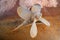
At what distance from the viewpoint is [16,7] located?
614 millimetres

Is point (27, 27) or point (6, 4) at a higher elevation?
point (6, 4)

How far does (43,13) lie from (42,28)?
7cm

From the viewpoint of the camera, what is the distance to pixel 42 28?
597 millimetres

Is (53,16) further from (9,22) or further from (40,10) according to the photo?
(9,22)

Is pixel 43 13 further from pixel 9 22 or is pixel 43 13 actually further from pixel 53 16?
pixel 9 22

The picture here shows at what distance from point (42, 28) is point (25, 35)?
0.08 metres

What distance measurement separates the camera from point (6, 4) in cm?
62

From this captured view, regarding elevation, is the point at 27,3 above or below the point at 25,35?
above

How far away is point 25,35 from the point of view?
59 centimetres

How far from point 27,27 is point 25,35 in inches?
1.4

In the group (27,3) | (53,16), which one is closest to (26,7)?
(27,3)

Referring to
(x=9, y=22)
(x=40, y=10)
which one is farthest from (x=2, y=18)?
(x=40, y=10)

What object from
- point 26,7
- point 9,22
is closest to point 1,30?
point 9,22

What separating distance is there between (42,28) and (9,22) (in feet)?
0.50
